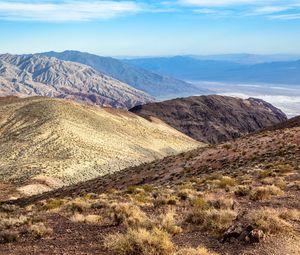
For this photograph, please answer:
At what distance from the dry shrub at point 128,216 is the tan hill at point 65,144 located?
39246 millimetres

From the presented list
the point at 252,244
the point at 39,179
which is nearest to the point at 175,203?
the point at 252,244

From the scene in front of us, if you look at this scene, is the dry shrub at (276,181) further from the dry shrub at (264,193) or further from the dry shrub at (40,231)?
the dry shrub at (40,231)

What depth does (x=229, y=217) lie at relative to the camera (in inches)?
609

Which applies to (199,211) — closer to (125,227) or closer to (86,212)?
(125,227)

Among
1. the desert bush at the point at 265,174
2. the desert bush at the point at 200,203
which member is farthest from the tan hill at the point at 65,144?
the desert bush at the point at 200,203

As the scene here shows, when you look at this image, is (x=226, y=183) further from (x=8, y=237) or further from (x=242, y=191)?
(x=8, y=237)

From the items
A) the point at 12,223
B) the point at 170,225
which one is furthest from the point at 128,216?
the point at 12,223

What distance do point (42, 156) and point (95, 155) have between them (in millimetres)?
8375

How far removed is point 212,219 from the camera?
609 inches

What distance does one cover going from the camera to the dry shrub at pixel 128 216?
1605 centimetres

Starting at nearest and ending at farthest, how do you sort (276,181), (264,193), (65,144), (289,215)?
(289,215), (264,193), (276,181), (65,144)

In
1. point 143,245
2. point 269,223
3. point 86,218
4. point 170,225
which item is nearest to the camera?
point 143,245

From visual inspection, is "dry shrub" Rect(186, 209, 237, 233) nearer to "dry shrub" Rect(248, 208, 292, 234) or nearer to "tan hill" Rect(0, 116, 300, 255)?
"tan hill" Rect(0, 116, 300, 255)

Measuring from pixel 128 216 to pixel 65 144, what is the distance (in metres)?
60.9
